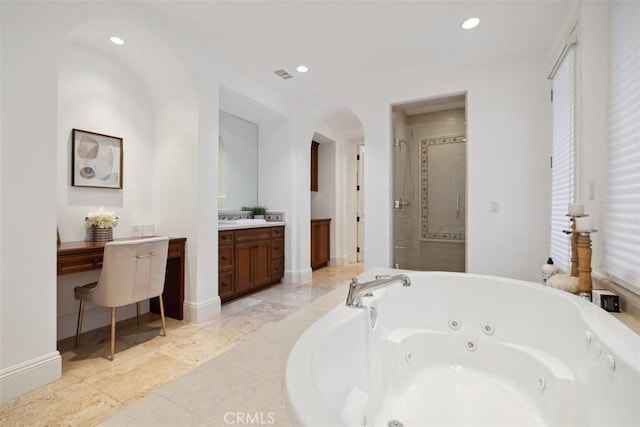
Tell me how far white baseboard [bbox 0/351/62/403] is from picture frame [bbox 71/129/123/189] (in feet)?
4.48

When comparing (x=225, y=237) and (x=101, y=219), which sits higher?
(x=101, y=219)

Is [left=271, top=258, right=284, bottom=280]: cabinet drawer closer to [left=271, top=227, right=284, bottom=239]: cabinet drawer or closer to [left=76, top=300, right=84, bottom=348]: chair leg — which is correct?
[left=271, top=227, right=284, bottom=239]: cabinet drawer

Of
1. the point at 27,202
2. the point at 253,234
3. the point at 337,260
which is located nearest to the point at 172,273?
the point at 253,234

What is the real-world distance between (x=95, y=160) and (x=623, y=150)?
3.68 m

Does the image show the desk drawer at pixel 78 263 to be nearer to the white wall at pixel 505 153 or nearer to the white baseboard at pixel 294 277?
the white baseboard at pixel 294 277

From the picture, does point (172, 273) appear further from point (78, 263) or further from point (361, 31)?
point (361, 31)

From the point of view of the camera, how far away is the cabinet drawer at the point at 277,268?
392 centimetres

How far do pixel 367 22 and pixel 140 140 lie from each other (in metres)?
2.35

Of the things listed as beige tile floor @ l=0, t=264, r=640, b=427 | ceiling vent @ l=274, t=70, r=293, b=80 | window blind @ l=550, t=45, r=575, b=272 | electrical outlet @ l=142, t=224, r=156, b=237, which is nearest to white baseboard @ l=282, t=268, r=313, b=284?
beige tile floor @ l=0, t=264, r=640, b=427

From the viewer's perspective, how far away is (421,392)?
1617 millimetres

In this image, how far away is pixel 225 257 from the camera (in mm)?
3170

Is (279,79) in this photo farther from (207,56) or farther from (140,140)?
(140,140)

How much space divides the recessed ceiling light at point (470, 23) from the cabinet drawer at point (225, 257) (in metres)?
3.00

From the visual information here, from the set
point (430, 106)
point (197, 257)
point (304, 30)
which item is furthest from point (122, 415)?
point (430, 106)
